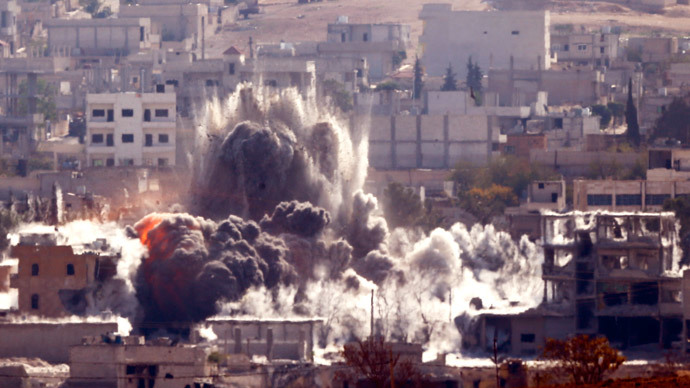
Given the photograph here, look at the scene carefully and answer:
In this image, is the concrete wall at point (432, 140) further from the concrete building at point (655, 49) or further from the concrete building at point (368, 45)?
the concrete building at point (655, 49)

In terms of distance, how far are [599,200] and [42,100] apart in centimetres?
3833

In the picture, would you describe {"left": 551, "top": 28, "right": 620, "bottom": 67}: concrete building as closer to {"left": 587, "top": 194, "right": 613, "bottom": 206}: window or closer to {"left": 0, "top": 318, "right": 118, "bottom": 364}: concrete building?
{"left": 587, "top": 194, "right": 613, "bottom": 206}: window

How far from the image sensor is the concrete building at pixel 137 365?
204ft

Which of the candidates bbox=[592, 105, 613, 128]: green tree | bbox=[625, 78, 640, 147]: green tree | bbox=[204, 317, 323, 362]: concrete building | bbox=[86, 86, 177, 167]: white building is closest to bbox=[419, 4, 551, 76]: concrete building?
bbox=[592, 105, 613, 128]: green tree

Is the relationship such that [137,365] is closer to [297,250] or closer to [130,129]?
[297,250]

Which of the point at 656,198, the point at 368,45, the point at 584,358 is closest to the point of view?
the point at 584,358

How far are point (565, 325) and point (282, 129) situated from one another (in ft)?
54.9

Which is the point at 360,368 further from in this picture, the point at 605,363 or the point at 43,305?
the point at 43,305

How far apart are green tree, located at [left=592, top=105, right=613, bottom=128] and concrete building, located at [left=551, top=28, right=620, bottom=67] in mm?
13162

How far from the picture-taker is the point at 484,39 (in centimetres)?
14350

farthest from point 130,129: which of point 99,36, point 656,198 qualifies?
point 99,36

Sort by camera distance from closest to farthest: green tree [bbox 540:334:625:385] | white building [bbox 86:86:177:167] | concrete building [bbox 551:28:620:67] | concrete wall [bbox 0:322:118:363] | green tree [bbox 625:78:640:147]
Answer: green tree [bbox 540:334:625:385] < concrete wall [bbox 0:322:118:363] < white building [bbox 86:86:177:167] < green tree [bbox 625:78:640:147] < concrete building [bbox 551:28:620:67]

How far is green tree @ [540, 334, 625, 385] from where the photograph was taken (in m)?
56.2

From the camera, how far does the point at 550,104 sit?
132625mm
